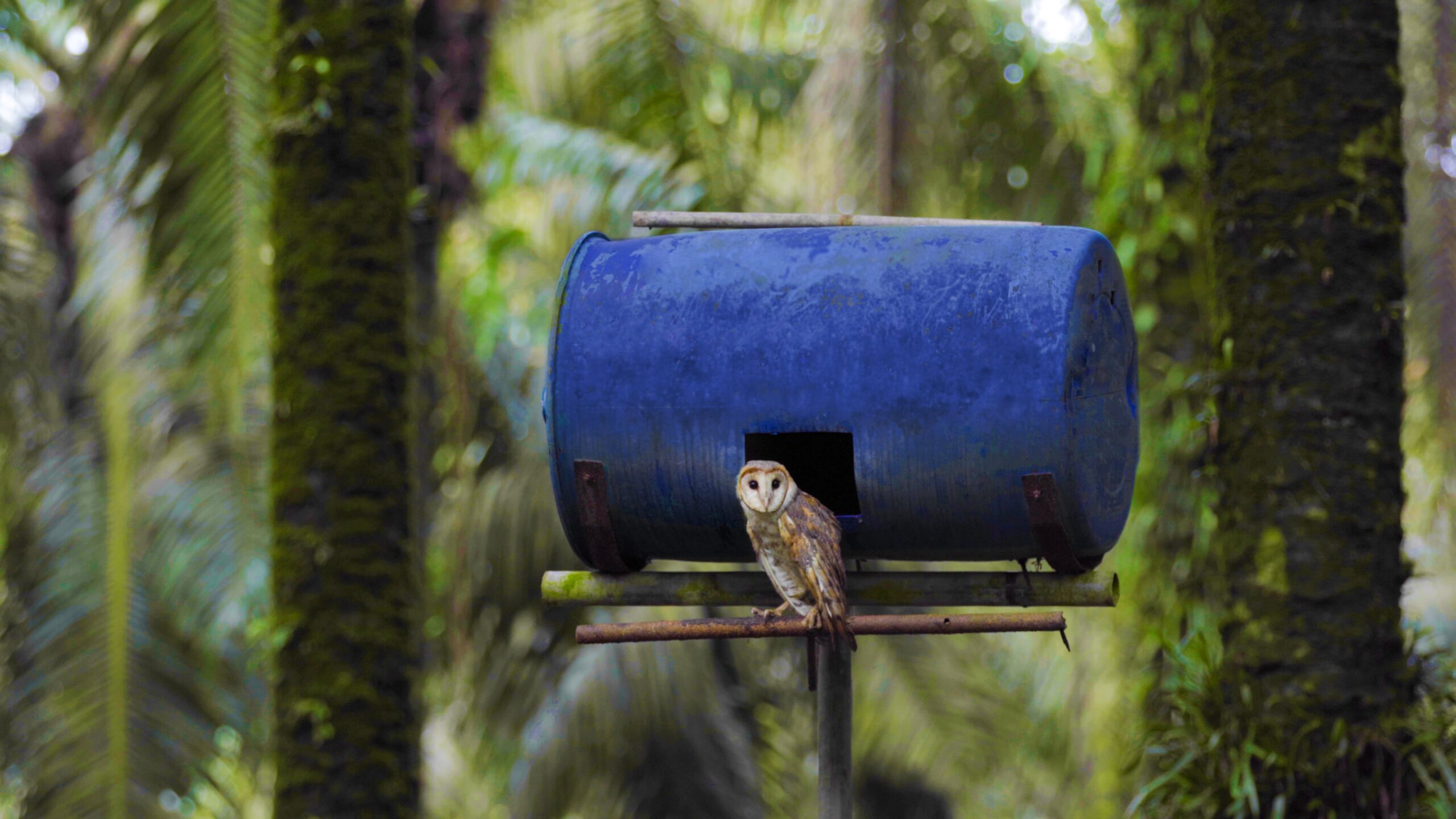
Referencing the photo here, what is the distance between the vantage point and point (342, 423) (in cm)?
405

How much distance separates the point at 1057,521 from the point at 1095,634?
4722mm

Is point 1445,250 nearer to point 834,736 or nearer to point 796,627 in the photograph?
point 834,736

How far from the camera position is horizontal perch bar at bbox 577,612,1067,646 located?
2.78 m

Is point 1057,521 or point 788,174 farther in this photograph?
point 788,174

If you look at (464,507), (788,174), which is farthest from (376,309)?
(788,174)

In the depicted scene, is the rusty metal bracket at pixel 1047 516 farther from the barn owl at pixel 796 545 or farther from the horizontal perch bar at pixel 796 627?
the barn owl at pixel 796 545

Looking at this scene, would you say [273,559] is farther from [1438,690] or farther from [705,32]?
[705,32]

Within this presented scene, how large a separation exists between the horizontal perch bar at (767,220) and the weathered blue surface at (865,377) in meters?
0.07

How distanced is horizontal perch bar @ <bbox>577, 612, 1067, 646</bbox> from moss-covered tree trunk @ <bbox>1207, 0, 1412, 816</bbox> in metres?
1.26

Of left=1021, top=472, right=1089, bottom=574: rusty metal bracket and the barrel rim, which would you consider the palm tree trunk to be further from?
the barrel rim

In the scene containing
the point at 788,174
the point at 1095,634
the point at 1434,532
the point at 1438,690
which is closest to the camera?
the point at 1438,690

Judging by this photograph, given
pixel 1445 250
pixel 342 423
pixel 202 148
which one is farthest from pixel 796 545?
pixel 1445 250

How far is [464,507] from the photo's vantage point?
9.53 meters

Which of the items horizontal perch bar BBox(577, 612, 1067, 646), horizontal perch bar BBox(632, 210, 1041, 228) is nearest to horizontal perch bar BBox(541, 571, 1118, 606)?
horizontal perch bar BBox(577, 612, 1067, 646)
